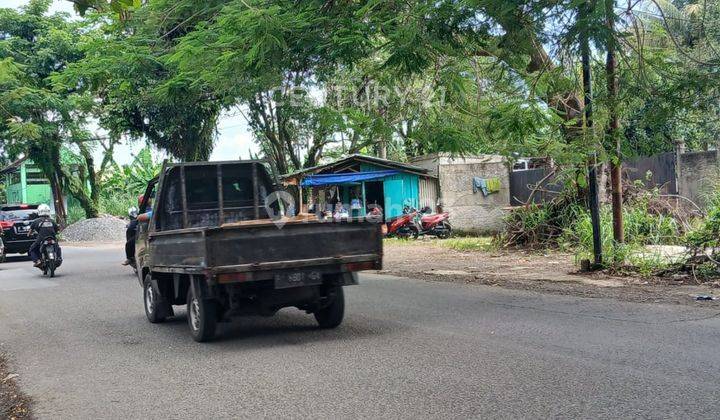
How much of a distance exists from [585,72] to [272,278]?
6961 mm

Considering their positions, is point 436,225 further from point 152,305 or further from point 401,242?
point 152,305

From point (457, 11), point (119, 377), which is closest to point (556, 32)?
point (457, 11)

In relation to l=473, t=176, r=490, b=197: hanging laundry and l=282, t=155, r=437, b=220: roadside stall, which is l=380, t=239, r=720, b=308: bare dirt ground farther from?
l=282, t=155, r=437, b=220: roadside stall

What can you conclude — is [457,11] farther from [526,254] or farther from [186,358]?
[526,254]

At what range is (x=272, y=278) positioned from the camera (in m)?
7.07

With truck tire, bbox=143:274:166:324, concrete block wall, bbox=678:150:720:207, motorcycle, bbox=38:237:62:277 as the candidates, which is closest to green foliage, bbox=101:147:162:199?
motorcycle, bbox=38:237:62:277

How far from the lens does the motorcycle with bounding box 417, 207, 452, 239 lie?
24641 millimetres

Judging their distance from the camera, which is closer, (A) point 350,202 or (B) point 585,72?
(B) point 585,72

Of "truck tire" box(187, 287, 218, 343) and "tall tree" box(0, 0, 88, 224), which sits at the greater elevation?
"tall tree" box(0, 0, 88, 224)

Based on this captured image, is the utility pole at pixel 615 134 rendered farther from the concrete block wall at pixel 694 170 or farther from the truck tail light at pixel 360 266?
the concrete block wall at pixel 694 170

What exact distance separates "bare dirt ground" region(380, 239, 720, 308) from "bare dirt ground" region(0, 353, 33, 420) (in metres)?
7.69

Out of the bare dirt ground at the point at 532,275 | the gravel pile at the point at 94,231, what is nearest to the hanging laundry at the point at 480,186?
the bare dirt ground at the point at 532,275

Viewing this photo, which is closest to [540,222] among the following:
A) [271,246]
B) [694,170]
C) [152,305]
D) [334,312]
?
[694,170]

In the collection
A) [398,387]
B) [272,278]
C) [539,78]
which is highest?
[539,78]
